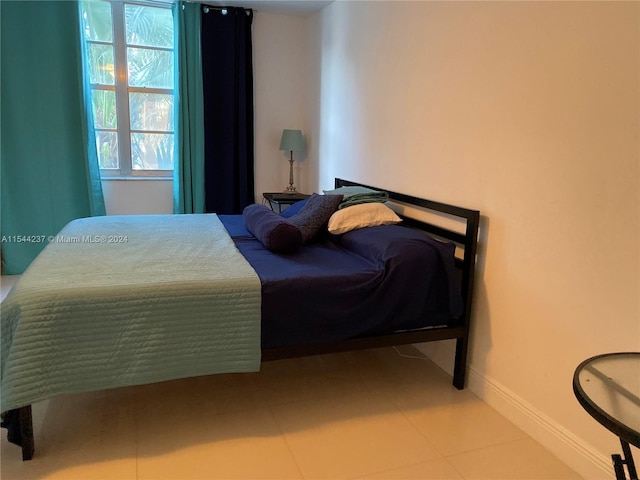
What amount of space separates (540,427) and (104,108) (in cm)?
401

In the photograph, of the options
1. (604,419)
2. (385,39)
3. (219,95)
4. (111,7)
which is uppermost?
(111,7)

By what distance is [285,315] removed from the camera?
1.93 meters

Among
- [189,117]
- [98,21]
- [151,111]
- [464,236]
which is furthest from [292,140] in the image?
[464,236]

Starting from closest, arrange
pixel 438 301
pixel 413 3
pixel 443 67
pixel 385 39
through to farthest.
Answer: pixel 438 301
pixel 443 67
pixel 413 3
pixel 385 39

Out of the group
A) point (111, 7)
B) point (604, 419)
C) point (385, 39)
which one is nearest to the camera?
point (604, 419)

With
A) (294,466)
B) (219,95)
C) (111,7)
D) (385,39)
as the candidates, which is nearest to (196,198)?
(219,95)

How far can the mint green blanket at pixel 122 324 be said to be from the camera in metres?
1.63

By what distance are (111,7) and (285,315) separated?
340 cm

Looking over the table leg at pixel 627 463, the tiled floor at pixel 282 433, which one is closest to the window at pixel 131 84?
the tiled floor at pixel 282 433

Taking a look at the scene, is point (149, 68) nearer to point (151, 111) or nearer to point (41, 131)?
point (151, 111)

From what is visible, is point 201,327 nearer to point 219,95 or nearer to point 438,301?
point 438,301

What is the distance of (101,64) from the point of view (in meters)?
3.97

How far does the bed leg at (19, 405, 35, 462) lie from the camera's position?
1709 mm

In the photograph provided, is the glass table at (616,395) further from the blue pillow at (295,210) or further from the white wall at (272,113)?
the white wall at (272,113)
